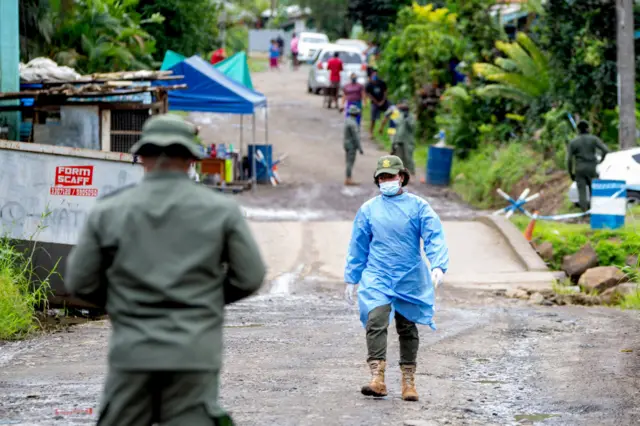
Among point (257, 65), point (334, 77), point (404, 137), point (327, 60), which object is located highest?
point (327, 60)

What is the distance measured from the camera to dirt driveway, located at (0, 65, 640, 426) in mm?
7496

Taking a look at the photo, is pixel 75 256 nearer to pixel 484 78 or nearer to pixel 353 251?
pixel 353 251

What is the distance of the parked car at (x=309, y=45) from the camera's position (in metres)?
57.3

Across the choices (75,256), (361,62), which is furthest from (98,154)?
(361,62)

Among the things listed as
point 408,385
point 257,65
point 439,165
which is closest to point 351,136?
point 439,165

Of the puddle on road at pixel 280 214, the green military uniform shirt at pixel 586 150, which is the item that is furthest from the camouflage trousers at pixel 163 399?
the puddle on road at pixel 280 214

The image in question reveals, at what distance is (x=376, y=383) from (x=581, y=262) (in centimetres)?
879

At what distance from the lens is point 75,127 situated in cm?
1734

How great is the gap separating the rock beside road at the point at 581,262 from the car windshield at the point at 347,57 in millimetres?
25902

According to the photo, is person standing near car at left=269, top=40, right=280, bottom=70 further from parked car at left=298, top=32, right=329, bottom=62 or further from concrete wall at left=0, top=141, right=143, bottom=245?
concrete wall at left=0, top=141, right=143, bottom=245

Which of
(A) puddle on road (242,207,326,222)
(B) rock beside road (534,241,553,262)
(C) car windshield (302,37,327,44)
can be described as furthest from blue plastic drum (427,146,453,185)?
(C) car windshield (302,37,327,44)

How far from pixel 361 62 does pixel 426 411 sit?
3453 cm

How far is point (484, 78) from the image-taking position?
28.1 m

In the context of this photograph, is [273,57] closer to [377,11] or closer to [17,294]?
[377,11]
